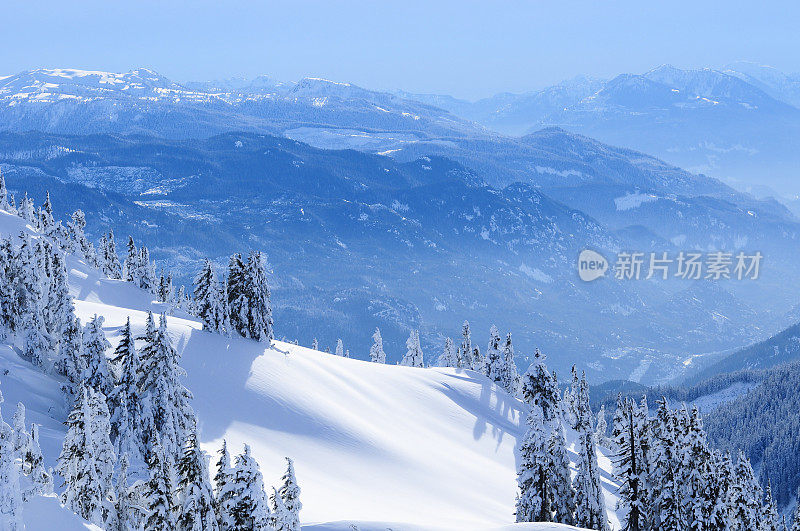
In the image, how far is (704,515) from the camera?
46438mm

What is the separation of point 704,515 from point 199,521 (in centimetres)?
3141

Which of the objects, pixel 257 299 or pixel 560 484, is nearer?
pixel 560 484

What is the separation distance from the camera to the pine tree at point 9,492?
23.8 metres

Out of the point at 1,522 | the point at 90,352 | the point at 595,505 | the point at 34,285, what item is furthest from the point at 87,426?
the point at 595,505

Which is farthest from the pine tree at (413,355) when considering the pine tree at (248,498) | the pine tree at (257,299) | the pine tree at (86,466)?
the pine tree at (248,498)

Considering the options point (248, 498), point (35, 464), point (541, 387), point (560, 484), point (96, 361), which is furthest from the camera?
point (541, 387)

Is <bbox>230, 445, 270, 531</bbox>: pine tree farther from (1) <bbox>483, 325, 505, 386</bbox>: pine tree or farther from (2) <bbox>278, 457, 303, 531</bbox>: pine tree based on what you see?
(1) <bbox>483, 325, 505, 386</bbox>: pine tree

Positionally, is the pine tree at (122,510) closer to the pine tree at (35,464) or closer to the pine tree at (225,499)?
the pine tree at (35,464)

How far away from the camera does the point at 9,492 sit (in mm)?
24078

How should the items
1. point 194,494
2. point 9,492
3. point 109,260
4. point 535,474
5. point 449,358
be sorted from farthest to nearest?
point 109,260
point 449,358
point 535,474
point 194,494
point 9,492

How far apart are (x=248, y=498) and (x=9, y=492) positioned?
1017 cm

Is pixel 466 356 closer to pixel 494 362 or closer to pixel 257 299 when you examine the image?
pixel 494 362

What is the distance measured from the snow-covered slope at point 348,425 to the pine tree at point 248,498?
7864 millimetres

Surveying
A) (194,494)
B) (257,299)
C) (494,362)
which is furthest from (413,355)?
(194,494)
